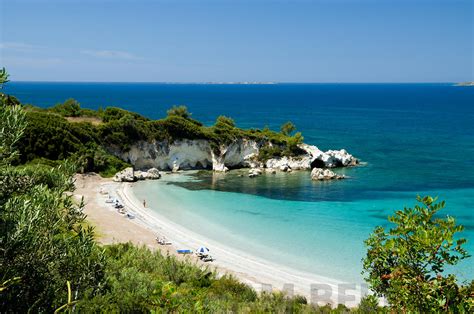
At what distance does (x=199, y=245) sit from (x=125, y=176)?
2106 cm

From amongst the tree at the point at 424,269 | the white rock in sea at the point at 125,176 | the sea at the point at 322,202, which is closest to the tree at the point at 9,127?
the tree at the point at 424,269

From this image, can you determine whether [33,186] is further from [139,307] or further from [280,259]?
[280,259]

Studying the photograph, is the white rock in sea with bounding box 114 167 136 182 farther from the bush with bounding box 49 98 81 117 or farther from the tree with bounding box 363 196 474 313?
the tree with bounding box 363 196 474 313

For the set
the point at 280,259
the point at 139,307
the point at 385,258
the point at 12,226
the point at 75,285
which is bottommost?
the point at 280,259

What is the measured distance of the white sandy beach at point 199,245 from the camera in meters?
21.0

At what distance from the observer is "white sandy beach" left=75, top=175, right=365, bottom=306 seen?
21.0 metres

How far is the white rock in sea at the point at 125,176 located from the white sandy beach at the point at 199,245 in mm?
4210

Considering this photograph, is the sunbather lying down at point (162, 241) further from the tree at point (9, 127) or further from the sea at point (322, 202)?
the tree at point (9, 127)

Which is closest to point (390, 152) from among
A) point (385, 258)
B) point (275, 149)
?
point (275, 149)

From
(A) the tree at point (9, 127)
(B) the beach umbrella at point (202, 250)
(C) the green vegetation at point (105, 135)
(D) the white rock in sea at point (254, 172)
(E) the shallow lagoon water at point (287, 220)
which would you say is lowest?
(E) the shallow lagoon water at point (287, 220)

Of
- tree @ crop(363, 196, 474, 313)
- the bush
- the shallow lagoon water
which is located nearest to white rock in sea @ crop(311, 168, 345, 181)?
the shallow lagoon water

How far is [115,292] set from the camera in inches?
366

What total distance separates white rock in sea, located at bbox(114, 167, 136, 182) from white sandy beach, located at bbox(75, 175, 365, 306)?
166 inches

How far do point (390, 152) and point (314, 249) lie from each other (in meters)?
44.9
